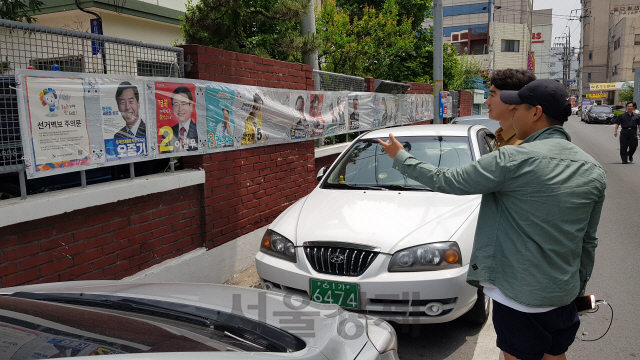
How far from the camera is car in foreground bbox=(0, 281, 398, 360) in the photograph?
1.46 meters

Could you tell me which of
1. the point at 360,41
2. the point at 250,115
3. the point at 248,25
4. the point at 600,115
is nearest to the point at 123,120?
the point at 250,115

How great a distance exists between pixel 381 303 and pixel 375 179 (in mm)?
1612

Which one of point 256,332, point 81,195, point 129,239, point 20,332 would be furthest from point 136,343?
point 129,239

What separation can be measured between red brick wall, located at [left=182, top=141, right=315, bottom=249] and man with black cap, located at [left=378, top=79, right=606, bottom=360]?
3.50 m

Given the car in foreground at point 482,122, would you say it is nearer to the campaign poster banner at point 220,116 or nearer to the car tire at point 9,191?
the campaign poster banner at point 220,116

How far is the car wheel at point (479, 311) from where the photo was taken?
159 inches

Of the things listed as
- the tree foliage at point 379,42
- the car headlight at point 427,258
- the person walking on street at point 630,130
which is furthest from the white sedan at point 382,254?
the person walking on street at point 630,130

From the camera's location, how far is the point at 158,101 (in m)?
4.63

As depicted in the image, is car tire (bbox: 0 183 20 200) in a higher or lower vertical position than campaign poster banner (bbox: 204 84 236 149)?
lower

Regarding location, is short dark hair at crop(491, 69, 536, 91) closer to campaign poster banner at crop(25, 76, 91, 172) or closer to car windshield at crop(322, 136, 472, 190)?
car windshield at crop(322, 136, 472, 190)

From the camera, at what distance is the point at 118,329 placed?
1.64 m

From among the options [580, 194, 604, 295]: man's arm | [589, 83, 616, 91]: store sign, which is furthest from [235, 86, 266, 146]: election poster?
[589, 83, 616, 91]: store sign

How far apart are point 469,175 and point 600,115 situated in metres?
44.0

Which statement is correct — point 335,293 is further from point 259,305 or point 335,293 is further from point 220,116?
point 220,116
